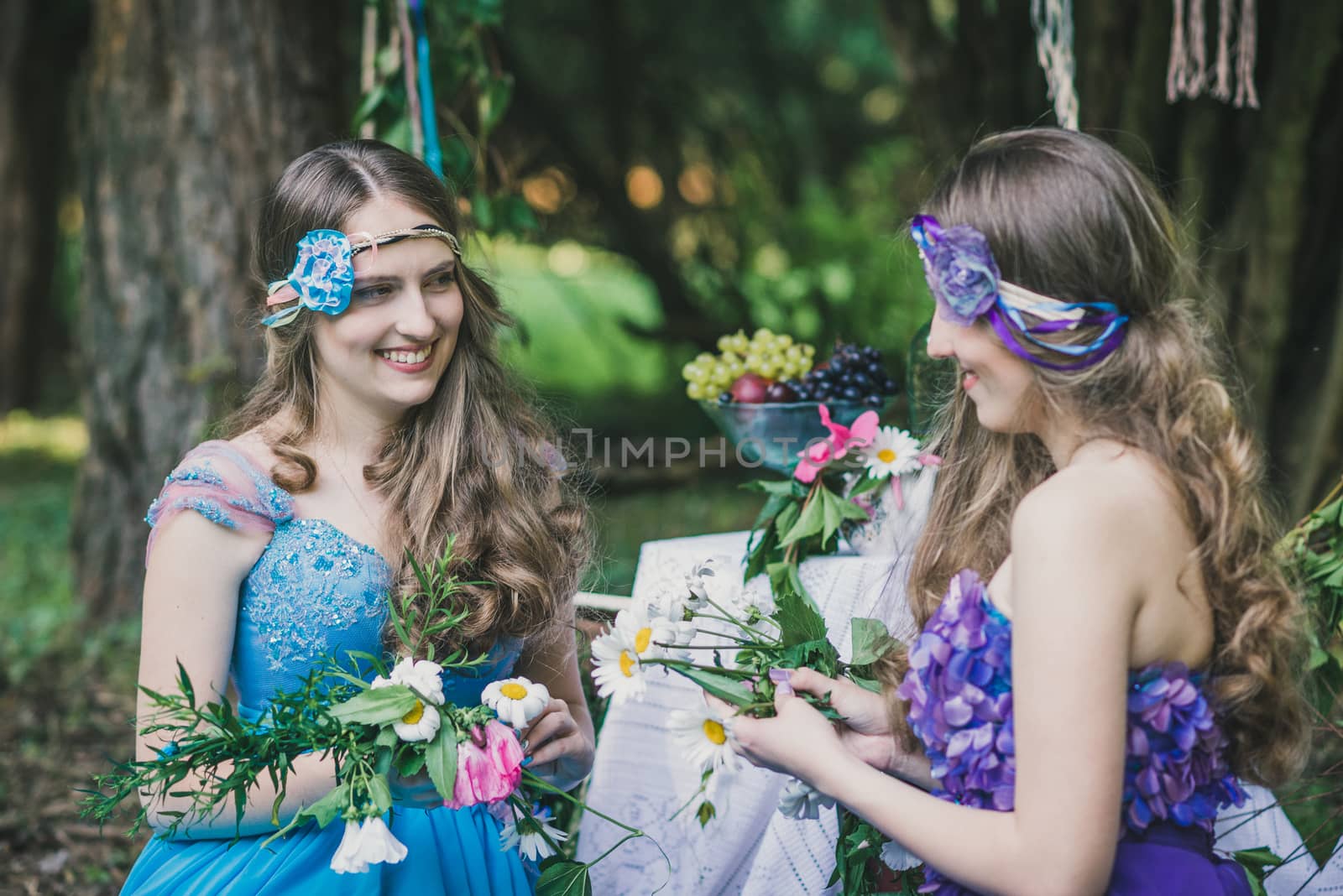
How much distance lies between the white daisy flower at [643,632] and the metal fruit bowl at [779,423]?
902mm

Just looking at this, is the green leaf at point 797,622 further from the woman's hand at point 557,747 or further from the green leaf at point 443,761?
the green leaf at point 443,761

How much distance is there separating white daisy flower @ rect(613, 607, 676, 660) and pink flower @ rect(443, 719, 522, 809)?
20 centimetres

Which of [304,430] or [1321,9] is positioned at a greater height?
[1321,9]

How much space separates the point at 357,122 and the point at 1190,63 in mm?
2522

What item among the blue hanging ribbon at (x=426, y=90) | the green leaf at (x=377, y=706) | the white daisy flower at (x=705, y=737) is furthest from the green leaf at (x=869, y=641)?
the blue hanging ribbon at (x=426, y=90)

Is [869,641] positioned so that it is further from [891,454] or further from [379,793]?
[379,793]

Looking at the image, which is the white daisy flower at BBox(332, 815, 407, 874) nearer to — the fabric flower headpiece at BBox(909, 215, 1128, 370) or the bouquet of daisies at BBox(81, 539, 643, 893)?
the bouquet of daisies at BBox(81, 539, 643, 893)

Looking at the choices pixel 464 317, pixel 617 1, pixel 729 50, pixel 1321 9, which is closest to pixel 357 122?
pixel 464 317

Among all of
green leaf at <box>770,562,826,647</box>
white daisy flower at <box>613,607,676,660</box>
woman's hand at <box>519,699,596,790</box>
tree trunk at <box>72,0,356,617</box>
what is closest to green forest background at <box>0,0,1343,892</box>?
tree trunk at <box>72,0,356,617</box>

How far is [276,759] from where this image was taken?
150 centimetres

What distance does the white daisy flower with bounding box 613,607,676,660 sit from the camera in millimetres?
1604

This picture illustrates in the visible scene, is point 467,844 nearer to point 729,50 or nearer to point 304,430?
point 304,430

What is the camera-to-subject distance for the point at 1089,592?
1.26m

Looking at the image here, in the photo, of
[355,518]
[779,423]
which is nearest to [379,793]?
[355,518]
